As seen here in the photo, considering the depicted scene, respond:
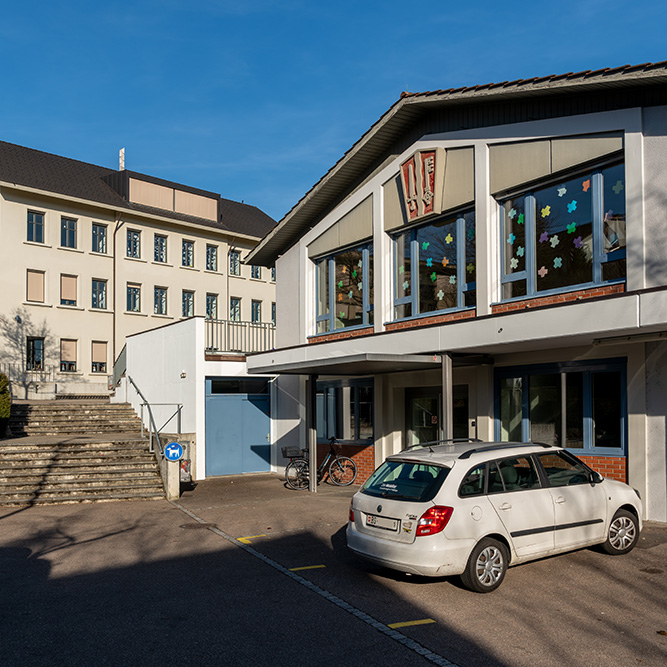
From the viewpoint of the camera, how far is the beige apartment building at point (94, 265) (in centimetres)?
3186

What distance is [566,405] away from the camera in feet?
41.0

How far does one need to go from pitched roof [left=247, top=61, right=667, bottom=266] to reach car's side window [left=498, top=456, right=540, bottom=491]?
20.6ft

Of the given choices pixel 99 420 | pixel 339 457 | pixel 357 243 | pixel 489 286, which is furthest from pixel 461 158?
pixel 99 420

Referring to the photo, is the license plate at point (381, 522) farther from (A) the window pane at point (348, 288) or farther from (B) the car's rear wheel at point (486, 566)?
(A) the window pane at point (348, 288)

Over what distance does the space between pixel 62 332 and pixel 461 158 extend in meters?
24.5

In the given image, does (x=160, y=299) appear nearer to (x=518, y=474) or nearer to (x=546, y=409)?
(x=546, y=409)

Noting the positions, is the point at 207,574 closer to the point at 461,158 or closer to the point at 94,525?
the point at 94,525

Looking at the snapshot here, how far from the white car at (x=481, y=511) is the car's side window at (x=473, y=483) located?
11mm

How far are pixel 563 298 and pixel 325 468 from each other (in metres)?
8.10

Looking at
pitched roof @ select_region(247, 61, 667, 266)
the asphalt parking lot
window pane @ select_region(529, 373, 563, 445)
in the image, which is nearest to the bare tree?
pitched roof @ select_region(247, 61, 667, 266)

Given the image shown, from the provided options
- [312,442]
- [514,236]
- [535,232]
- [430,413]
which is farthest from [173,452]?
[535,232]

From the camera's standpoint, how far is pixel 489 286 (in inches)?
529

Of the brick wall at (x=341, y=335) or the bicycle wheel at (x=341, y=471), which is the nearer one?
the brick wall at (x=341, y=335)

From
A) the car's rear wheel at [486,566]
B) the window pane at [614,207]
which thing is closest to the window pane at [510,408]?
the window pane at [614,207]
